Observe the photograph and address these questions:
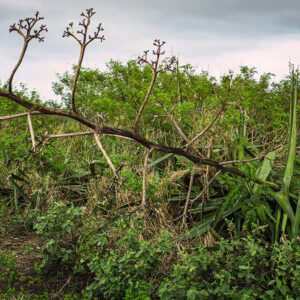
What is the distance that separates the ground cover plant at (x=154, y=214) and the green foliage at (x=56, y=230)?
1cm

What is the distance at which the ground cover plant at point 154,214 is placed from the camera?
2.59 m

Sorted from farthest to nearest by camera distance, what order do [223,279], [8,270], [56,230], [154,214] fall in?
1. [154,214]
2. [56,230]
3. [8,270]
4. [223,279]

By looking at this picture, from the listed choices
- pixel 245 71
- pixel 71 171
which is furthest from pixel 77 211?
pixel 245 71

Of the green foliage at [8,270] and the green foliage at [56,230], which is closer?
the green foliage at [8,270]

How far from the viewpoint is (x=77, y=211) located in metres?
3.67

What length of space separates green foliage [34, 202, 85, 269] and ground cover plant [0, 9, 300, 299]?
14mm

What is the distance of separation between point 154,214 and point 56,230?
1.25m

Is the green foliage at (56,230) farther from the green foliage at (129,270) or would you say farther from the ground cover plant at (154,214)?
the green foliage at (129,270)

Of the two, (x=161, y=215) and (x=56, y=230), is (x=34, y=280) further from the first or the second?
(x=161, y=215)

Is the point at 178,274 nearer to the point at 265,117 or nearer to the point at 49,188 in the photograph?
the point at 49,188

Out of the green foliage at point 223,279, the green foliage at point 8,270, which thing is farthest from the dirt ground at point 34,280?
the green foliage at point 223,279

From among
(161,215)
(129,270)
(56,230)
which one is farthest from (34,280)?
(161,215)

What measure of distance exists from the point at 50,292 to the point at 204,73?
215 inches

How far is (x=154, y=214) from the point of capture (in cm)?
436
